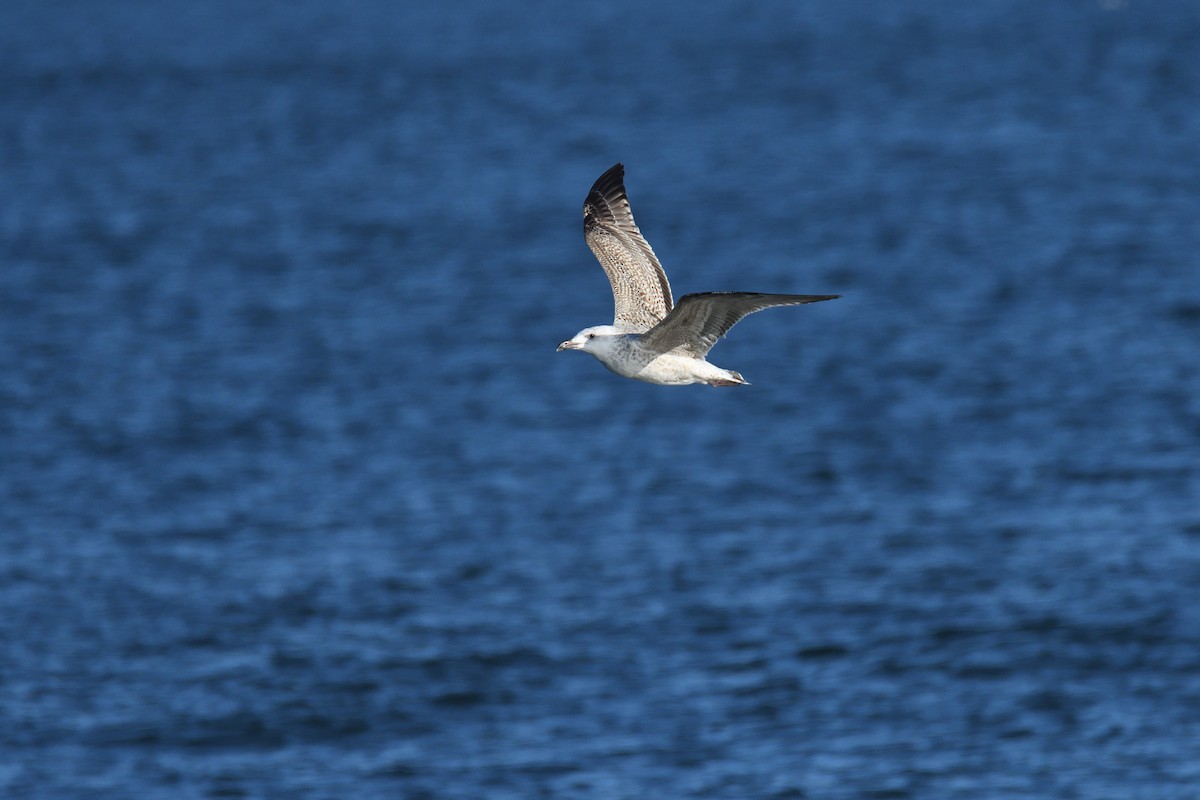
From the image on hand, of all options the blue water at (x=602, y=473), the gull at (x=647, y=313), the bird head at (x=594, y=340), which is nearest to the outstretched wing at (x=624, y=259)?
the gull at (x=647, y=313)

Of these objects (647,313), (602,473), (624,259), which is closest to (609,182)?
(624,259)

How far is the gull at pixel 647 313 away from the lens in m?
12.6

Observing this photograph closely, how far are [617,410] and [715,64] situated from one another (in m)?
75.2

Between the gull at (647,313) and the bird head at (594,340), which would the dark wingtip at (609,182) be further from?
the bird head at (594,340)

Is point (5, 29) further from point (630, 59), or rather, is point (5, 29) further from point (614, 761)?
point (614, 761)

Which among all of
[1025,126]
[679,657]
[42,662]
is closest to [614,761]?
[679,657]

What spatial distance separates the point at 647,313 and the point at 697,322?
2.12m

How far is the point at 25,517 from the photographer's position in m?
46.5

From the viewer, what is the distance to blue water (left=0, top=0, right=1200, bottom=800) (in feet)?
115

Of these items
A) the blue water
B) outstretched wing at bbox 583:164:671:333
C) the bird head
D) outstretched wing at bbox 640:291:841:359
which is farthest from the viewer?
the blue water

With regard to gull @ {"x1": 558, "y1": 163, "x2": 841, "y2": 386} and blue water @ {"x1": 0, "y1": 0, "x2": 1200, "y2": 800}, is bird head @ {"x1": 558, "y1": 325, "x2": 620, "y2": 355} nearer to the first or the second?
gull @ {"x1": 558, "y1": 163, "x2": 841, "y2": 386}

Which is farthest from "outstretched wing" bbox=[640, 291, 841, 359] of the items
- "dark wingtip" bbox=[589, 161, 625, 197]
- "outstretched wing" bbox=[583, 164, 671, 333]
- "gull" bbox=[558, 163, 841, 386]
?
"dark wingtip" bbox=[589, 161, 625, 197]

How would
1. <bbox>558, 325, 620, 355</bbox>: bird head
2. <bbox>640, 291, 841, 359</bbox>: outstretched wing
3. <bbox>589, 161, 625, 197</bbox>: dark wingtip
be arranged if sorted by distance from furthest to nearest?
<bbox>589, 161, 625, 197</bbox>: dark wingtip, <bbox>558, 325, 620, 355</bbox>: bird head, <bbox>640, 291, 841, 359</bbox>: outstretched wing

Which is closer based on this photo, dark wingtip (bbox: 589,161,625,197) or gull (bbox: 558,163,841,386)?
gull (bbox: 558,163,841,386)
